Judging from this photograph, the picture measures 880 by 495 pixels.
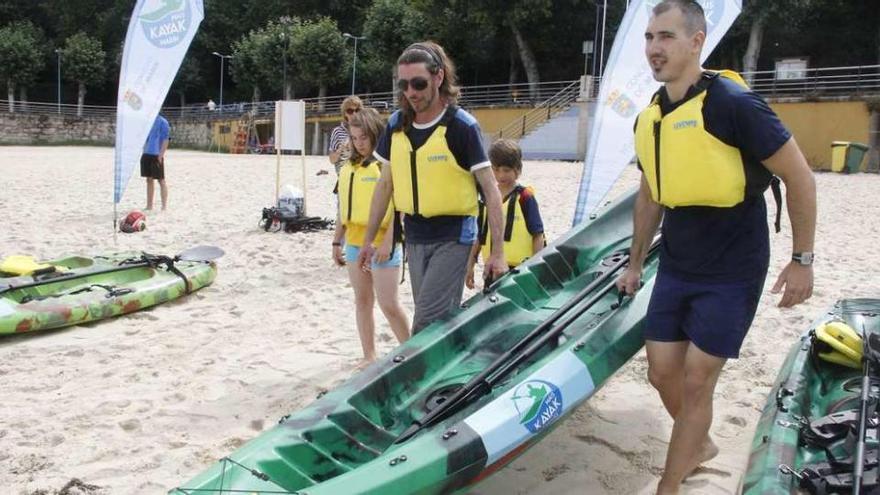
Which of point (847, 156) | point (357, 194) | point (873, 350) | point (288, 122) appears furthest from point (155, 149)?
point (847, 156)

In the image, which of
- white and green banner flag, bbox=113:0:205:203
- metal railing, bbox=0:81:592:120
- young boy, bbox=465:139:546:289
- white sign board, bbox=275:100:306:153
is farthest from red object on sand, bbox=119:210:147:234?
metal railing, bbox=0:81:592:120

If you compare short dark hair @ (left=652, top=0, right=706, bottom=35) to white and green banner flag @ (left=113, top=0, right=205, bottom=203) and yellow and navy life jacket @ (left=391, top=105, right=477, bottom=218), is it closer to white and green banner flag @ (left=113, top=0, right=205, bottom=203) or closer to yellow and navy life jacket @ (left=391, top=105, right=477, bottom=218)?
yellow and navy life jacket @ (left=391, top=105, right=477, bottom=218)

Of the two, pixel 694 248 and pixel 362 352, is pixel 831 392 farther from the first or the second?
pixel 362 352

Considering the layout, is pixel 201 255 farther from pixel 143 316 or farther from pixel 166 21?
pixel 166 21

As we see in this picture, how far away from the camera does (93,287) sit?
5473 millimetres

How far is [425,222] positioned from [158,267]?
142 inches

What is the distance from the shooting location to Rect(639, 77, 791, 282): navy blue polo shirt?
233 cm

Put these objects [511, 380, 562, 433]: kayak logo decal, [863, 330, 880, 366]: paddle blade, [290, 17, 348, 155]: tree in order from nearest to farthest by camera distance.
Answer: [511, 380, 562, 433]: kayak logo decal, [863, 330, 880, 366]: paddle blade, [290, 17, 348, 155]: tree

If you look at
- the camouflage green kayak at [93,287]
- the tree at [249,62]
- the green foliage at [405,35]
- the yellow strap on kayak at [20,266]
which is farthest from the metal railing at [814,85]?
the tree at [249,62]

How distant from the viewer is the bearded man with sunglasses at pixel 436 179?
3164mm

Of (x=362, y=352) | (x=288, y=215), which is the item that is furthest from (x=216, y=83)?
(x=362, y=352)

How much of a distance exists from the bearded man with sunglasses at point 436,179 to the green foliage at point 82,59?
52166 mm

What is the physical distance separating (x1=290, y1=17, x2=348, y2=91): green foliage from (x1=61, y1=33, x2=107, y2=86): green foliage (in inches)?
629

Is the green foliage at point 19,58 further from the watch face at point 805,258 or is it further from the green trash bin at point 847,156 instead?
the watch face at point 805,258
